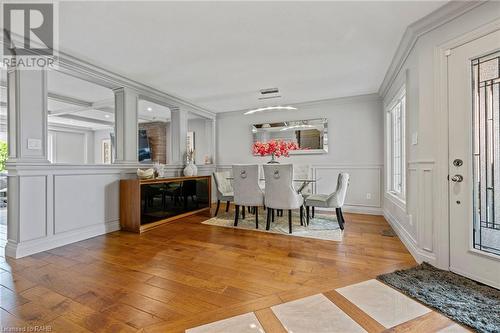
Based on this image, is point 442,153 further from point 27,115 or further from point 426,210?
point 27,115

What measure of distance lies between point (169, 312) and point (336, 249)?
188 cm

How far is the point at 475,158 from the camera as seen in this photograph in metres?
1.89

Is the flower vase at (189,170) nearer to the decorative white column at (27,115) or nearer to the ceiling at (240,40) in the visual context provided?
the ceiling at (240,40)

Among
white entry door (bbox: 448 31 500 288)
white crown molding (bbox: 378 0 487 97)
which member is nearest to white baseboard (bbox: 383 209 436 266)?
white entry door (bbox: 448 31 500 288)

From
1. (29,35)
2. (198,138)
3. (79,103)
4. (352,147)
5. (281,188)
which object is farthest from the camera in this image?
(198,138)

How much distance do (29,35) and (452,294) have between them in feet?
Result: 14.7

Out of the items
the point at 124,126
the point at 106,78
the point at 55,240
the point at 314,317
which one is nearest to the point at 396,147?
the point at 314,317

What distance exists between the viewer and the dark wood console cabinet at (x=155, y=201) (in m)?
3.42

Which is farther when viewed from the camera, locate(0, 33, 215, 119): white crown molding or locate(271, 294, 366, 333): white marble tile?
locate(0, 33, 215, 119): white crown molding

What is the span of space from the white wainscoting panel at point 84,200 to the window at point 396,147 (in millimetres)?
4229

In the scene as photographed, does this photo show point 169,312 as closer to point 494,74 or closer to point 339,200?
point 339,200

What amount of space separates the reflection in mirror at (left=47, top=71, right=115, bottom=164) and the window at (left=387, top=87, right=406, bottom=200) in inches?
193

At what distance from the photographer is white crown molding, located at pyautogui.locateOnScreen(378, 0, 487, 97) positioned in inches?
74.9

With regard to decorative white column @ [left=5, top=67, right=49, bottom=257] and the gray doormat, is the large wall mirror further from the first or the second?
decorative white column @ [left=5, top=67, right=49, bottom=257]
